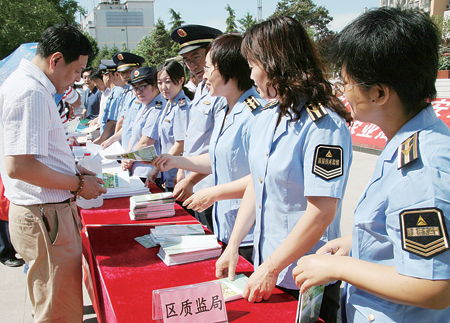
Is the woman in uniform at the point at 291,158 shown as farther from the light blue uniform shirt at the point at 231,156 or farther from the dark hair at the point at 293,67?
the light blue uniform shirt at the point at 231,156

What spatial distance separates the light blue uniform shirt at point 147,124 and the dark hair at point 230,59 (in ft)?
5.00

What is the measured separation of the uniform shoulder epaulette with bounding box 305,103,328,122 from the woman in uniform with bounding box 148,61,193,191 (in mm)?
1958

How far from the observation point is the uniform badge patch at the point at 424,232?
0.75m

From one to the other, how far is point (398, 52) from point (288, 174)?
0.56 meters

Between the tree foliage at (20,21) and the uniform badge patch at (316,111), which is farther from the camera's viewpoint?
the tree foliage at (20,21)

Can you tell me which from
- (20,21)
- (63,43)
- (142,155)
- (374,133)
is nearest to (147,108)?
(142,155)

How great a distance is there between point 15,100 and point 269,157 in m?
1.07

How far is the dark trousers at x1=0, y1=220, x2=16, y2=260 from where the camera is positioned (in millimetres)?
3357

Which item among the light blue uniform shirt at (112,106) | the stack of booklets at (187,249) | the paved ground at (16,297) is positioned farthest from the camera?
the light blue uniform shirt at (112,106)

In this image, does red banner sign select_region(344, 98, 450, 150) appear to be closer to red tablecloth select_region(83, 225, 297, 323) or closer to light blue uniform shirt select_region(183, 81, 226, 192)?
light blue uniform shirt select_region(183, 81, 226, 192)

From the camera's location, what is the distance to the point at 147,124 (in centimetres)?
361

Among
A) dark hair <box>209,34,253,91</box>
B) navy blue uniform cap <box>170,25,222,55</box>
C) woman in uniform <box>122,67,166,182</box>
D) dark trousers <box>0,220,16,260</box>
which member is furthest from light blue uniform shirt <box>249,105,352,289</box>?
dark trousers <box>0,220,16,260</box>

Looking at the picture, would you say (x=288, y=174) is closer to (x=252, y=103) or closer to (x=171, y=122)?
(x=252, y=103)

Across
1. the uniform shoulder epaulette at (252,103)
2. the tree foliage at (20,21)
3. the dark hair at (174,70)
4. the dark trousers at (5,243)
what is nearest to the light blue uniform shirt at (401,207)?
the uniform shoulder epaulette at (252,103)
